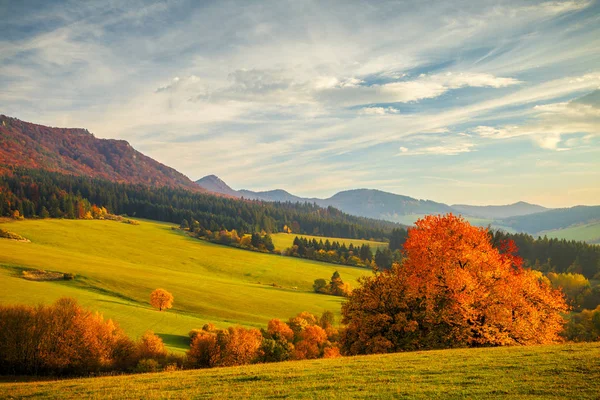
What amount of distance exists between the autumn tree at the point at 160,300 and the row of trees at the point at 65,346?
28004 millimetres

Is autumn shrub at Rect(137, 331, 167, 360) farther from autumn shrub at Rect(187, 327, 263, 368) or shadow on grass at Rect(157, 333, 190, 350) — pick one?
shadow on grass at Rect(157, 333, 190, 350)

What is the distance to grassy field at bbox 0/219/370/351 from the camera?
66.8 m

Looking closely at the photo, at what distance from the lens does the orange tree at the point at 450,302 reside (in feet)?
102

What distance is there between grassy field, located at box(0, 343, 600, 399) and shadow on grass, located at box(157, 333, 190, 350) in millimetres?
33823

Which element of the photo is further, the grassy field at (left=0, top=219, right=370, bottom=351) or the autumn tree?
the autumn tree

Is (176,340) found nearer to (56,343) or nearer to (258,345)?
(258,345)

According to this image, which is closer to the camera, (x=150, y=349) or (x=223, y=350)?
(x=150, y=349)

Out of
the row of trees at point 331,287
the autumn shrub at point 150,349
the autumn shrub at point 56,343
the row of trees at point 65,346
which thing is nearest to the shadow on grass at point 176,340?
the autumn shrub at point 150,349

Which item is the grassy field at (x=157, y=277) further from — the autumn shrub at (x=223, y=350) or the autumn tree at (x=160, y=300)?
the autumn shrub at (x=223, y=350)

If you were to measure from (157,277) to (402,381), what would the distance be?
295 ft

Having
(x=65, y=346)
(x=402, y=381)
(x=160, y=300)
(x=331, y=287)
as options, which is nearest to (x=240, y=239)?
(x=331, y=287)

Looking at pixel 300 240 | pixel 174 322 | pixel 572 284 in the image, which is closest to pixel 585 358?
pixel 174 322

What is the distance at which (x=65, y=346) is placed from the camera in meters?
41.4

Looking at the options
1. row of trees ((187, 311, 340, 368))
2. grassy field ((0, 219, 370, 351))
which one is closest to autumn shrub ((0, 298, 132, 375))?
row of trees ((187, 311, 340, 368))
